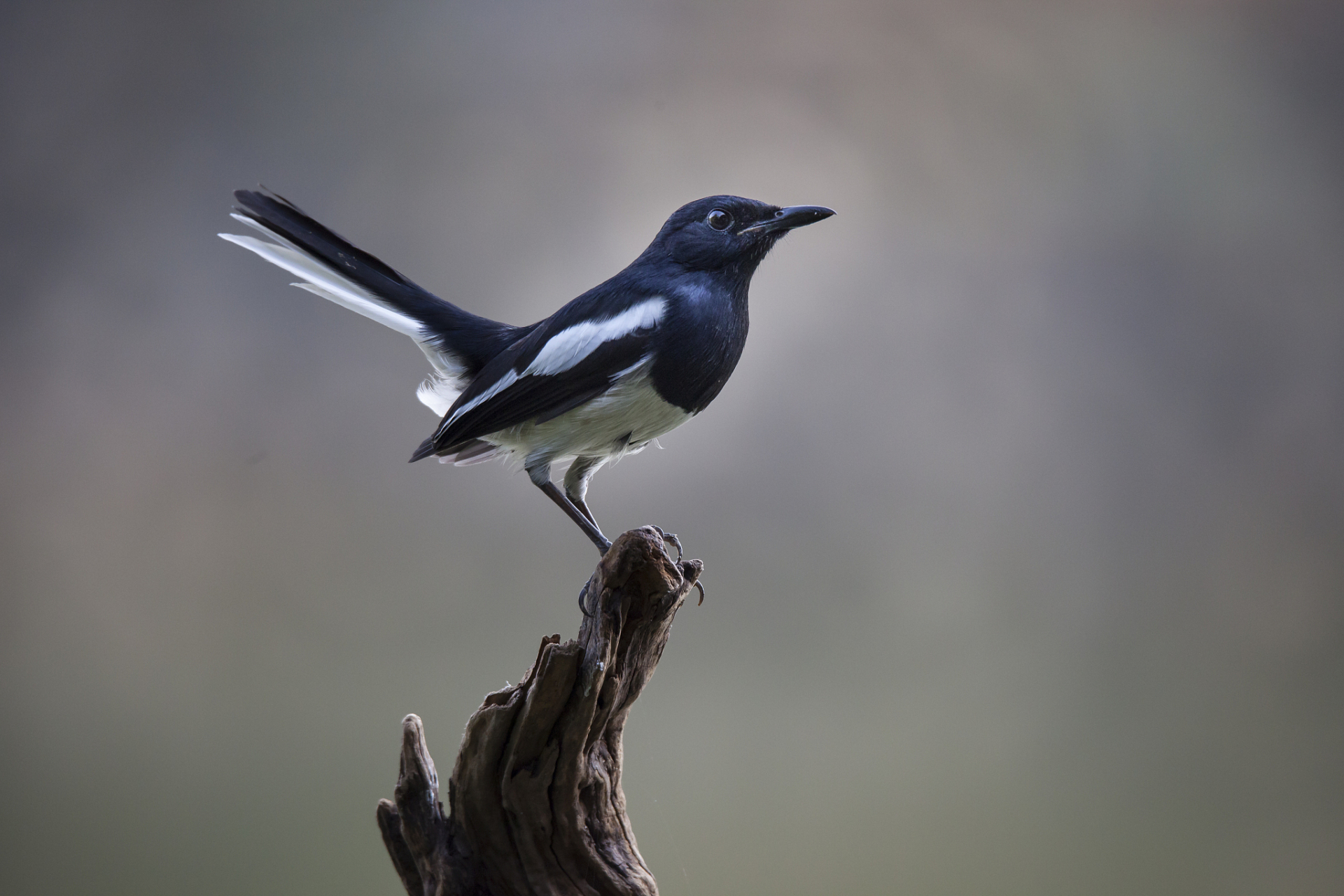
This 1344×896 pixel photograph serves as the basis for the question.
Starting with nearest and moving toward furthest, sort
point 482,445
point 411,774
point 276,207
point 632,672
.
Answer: point 411,774 < point 632,672 < point 276,207 < point 482,445

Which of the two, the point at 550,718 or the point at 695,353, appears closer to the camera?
the point at 550,718

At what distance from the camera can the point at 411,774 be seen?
196 centimetres

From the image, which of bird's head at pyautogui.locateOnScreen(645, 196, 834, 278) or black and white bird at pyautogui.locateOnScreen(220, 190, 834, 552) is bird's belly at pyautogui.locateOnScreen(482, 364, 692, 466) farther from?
bird's head at pyautogui.locateOnScreen(645, 196, 834, 278)

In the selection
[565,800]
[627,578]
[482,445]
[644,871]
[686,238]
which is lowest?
[644,871]

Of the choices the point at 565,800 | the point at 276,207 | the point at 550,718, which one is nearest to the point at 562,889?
the point at 565,800

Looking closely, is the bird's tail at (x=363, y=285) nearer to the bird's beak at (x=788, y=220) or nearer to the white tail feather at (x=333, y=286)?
the white tail feather at (x=333, y=286)

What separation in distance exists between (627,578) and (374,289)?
1.20 meters

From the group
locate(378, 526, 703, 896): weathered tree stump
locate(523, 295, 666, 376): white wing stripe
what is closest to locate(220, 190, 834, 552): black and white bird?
locate(523, 295, 666, 376): white wing stripe

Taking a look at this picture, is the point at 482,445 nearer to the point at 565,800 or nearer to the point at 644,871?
the point at 565,800

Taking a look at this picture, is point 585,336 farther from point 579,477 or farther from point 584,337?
point 579,477

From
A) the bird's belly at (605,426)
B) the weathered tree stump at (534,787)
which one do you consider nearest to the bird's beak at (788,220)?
the bird's belly at (605,426)

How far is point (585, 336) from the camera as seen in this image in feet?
7.26

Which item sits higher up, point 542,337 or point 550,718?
point 542,337

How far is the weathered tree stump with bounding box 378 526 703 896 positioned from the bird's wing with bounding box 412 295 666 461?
416 mm
